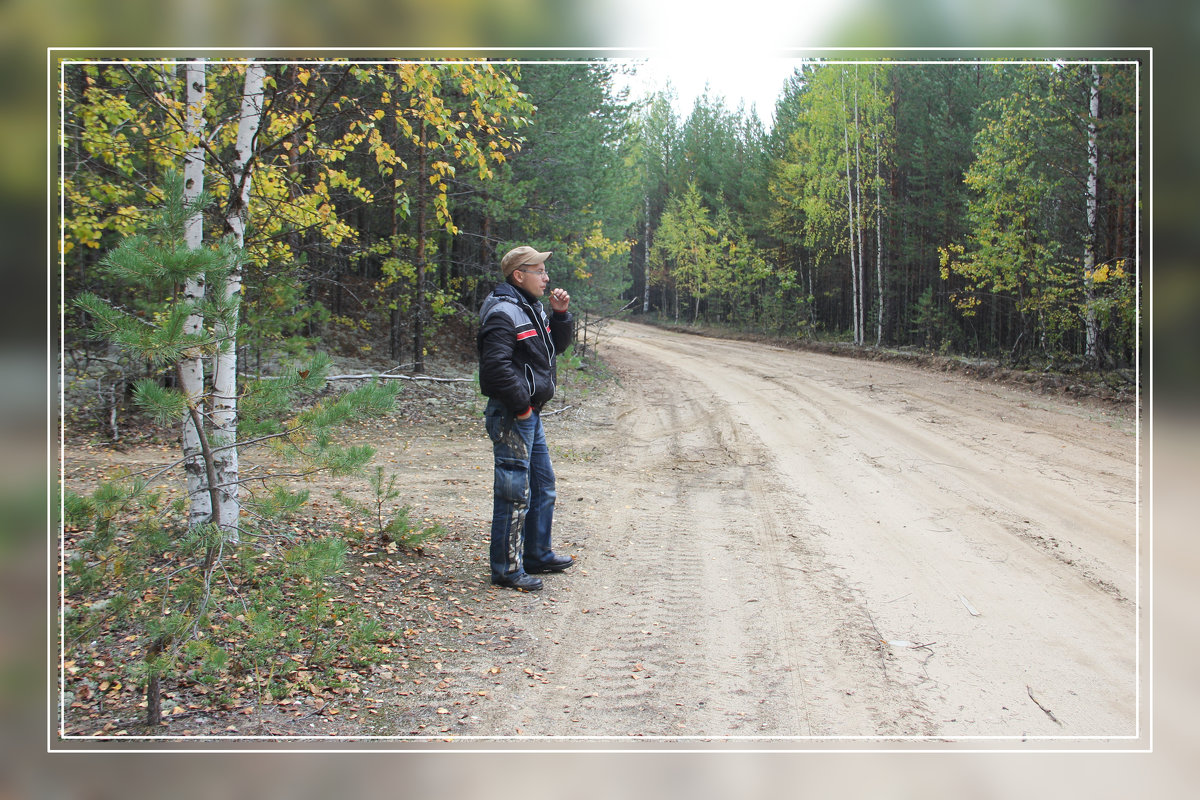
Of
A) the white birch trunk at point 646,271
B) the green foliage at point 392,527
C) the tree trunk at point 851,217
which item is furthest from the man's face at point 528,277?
the white birch trunk at point 646,271

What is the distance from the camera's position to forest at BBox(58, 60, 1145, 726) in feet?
8.64

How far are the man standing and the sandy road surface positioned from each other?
41 cm

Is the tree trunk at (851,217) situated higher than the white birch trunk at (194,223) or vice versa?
the tree trunk at (851,217)

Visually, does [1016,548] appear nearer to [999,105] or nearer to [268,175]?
[268,175]

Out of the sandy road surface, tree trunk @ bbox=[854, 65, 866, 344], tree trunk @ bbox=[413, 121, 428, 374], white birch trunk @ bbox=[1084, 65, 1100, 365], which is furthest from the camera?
tree trunk @ bbox=[854, 65, 866, 344]

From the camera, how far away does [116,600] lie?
8.31 feet

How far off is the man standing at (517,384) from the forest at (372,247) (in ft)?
2.80

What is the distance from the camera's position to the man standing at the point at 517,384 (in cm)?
402

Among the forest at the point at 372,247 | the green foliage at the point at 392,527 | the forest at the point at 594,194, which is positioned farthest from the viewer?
the green foliage at the point at 392,527

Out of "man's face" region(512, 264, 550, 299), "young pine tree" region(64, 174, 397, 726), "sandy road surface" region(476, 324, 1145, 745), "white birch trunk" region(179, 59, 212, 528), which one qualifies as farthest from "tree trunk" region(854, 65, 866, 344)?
"young pine tree" region(64, 174, 397, 726)

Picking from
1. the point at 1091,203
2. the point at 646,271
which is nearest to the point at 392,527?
the point at 1091,203

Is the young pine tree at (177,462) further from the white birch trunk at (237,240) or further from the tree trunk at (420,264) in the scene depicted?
the tree trunk at (420,264)

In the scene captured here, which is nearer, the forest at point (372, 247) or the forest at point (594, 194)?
the forest at point (372, 247)

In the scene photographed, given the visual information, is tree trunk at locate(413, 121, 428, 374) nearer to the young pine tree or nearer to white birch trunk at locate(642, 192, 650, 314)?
the young pine tree
